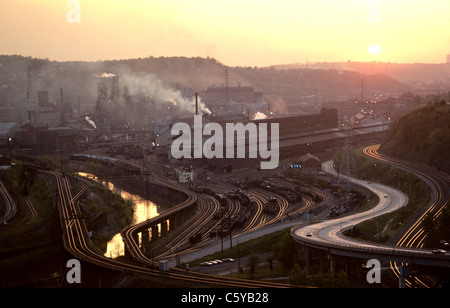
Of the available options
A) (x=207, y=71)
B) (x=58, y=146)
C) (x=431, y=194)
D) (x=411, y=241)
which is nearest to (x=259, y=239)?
(x=411, y=241)

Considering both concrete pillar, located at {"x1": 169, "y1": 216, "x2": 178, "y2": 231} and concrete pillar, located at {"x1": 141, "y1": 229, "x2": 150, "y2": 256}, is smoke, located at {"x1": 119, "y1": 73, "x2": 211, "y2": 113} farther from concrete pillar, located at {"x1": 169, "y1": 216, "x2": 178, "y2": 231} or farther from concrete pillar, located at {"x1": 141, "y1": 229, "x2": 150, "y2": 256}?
concrete pillar, located at {"x1": 141, "y1": 229, "x2": 150, "y2": 256}

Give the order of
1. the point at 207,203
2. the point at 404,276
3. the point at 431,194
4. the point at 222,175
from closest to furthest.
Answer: the point at 404,276 → the point at 431,194 → the point at 207,203 → the point at 222,175

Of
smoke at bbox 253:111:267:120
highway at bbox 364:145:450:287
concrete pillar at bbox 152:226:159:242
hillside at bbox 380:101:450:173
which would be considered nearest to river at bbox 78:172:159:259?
concrete pillar at bbox 152:226:159:242

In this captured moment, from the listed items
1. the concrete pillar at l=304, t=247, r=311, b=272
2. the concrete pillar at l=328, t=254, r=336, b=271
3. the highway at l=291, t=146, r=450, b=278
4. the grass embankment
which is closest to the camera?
Result: the grass embankment

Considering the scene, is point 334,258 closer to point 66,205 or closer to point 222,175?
point 66,205

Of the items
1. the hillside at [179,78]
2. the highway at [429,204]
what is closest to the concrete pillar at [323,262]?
the highway at [429,204]

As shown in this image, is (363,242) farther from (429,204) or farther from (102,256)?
(102,256)
